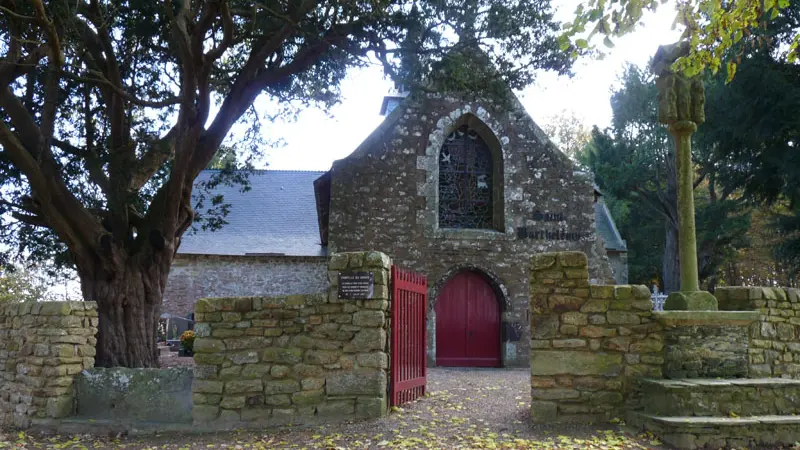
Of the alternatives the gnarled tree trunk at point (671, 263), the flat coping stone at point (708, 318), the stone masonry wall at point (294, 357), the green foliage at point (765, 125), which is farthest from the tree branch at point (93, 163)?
the gnarled tree trunk at point (671, 263)

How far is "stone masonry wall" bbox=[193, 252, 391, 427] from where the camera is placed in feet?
22.1

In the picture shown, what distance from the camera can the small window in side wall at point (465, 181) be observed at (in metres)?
13.7

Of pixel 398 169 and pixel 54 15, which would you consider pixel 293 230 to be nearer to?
pixel 398 169

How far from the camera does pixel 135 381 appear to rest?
7.29 meters

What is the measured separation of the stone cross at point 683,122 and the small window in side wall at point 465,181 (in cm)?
678

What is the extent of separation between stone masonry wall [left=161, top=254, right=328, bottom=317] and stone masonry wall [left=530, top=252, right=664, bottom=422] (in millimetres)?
14239

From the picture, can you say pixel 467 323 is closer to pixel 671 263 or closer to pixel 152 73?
pixel 152 73

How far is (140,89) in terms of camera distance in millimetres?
11016

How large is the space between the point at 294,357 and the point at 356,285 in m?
1.00

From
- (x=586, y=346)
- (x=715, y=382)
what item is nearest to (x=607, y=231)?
(x=586, y=346)

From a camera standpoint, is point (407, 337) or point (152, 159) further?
point (152, 159)

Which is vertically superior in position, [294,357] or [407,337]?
[407,337]

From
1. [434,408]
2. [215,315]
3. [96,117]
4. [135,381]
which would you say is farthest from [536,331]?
[96,117]

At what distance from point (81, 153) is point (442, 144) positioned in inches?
277
